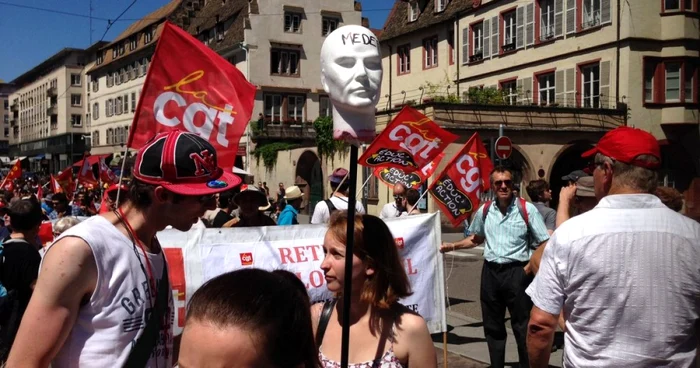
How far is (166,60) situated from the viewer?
402 centimetres

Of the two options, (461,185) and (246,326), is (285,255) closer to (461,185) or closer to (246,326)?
(461,185)

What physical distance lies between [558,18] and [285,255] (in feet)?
79.0

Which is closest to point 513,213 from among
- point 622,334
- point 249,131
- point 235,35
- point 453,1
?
point 622,334

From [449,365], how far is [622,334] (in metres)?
4.19

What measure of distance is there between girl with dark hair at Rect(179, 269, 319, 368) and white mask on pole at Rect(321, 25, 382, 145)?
4.52 feet

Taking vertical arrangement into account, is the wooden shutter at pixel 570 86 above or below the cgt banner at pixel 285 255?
above

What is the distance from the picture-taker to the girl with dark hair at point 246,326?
126cm

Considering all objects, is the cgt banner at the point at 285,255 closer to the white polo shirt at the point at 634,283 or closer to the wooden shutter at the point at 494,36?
the white polo shirt at the point at 634,283

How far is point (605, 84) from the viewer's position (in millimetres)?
25453

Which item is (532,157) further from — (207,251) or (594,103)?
(207,251)

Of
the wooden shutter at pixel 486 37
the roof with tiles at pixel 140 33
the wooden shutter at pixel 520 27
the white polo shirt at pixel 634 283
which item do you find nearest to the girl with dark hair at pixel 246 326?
the white polo shirt at pixel 634 283

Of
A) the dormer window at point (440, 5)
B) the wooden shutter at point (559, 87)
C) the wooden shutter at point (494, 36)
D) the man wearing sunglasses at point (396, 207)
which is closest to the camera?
the man wearing sunglasses at point (396, 207)

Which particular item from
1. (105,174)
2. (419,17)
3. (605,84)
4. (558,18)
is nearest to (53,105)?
(419,17)

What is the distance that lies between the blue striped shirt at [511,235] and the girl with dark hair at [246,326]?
197 inches
